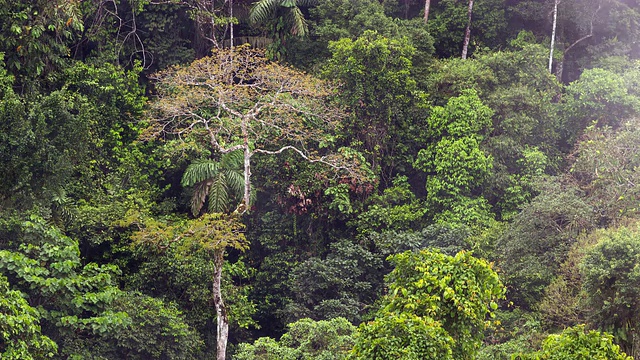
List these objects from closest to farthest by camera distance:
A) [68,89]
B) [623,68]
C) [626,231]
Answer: [626,231] < [68,89] < [623,68]

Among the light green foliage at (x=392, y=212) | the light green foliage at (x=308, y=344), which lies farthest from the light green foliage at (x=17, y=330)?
the light green foliage at (x=392, y=212)

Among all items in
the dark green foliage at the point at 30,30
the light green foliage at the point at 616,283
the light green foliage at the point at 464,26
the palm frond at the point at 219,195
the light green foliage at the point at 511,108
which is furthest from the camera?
the light green foliage at the point at 464,26

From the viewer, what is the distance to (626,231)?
14.9m

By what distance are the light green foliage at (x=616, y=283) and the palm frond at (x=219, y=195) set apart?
7.41m

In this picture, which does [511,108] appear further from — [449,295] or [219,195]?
[449,295]

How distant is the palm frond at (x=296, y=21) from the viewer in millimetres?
21672

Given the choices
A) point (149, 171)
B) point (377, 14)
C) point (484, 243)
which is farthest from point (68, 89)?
point (484, 243)

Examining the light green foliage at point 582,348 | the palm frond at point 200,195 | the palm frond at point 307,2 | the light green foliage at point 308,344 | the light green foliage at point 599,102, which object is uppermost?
the palm frond at point 307,2

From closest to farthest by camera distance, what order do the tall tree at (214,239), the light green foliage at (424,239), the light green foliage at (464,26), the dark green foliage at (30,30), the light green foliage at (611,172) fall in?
the tall tree at (214,239) < the dark green foliage at (30,30) < the light green foliage at (611,172) < the light green foliage at (424,239) < the light green foliage at (464,26)

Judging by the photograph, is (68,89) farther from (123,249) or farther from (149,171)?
(123,249)

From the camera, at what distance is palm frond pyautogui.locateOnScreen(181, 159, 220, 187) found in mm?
18922

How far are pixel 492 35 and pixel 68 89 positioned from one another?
1122 cm

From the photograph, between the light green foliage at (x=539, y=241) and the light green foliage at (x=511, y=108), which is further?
the light green foliage at (x=511, y=108)

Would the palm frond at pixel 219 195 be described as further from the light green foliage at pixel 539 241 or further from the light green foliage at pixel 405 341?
the light green foliage at pixel 405 341
